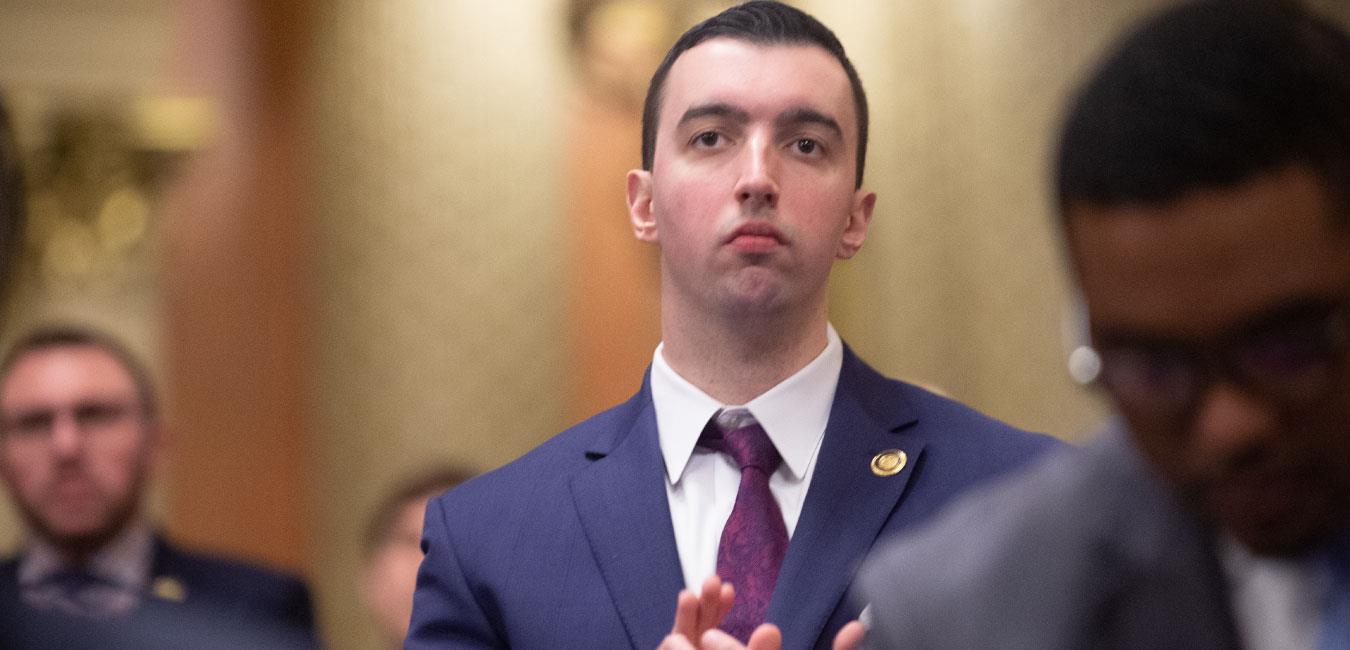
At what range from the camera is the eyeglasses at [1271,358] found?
3.75ft

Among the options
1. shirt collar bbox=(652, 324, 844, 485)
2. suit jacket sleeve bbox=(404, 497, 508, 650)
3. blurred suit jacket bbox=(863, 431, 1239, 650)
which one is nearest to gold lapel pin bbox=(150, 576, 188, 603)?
suit jacket sleeve bbox=(404, 497, 508, 650)

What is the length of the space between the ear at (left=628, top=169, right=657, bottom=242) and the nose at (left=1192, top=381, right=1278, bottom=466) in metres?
1.28

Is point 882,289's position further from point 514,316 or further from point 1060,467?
point 1060,467

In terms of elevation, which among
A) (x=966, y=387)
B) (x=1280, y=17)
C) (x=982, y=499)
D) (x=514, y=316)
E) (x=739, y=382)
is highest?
(x=1280, y=17)

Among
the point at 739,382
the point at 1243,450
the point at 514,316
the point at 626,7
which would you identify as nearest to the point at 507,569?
the point at 739,382

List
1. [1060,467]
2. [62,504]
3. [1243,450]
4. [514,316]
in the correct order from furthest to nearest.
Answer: [514,316], [62,504], [1060,467], [1243,450]

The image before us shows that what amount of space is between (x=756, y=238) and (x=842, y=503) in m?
0.34

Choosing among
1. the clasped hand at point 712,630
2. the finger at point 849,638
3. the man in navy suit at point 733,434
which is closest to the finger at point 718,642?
the clasped hand at point 712,630

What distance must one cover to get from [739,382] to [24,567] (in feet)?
8.66

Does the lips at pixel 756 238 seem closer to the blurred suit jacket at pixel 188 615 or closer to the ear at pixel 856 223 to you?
the ear at pixel 856 223

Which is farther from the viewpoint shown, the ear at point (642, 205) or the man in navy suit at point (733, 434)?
the ear at point (642, 205)

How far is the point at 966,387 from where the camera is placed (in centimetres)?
634

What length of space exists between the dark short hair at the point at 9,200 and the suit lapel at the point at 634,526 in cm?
494

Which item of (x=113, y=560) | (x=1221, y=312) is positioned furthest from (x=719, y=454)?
(x=113, y=560)
